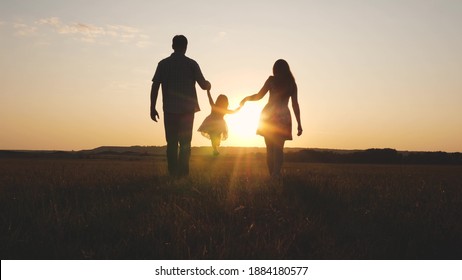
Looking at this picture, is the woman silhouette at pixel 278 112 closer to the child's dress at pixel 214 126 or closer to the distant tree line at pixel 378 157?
the child's dress at pixel 214 126

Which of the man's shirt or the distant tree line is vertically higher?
the man's shirt

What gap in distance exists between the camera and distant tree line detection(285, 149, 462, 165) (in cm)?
3981

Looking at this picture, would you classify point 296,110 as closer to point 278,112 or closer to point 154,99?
point 278,112

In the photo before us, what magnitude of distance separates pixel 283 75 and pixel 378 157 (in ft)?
113

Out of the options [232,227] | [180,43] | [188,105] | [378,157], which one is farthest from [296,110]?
[378,157]

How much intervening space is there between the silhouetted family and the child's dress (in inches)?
239

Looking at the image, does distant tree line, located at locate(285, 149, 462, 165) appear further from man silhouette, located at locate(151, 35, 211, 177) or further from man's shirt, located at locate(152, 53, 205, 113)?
man's shirt, located at locate(152, 53, 205, 113)

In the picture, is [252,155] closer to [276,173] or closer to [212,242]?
[276,173]

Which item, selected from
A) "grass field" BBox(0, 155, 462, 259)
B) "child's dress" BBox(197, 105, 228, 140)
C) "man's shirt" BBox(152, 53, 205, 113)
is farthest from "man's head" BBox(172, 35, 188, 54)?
"child's dress" BBox(197, 105, 228, 140)

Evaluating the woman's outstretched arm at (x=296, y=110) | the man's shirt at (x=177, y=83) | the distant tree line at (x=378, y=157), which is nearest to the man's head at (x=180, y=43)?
the man's shirt at (x=177, y=83)

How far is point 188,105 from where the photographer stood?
31.0ft

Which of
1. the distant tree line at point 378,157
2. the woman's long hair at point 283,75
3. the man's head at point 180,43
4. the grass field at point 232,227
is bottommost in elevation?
the grass field at point 232,227

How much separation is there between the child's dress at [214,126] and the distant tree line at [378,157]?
2637 cm

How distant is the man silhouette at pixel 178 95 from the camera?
9.48 m
